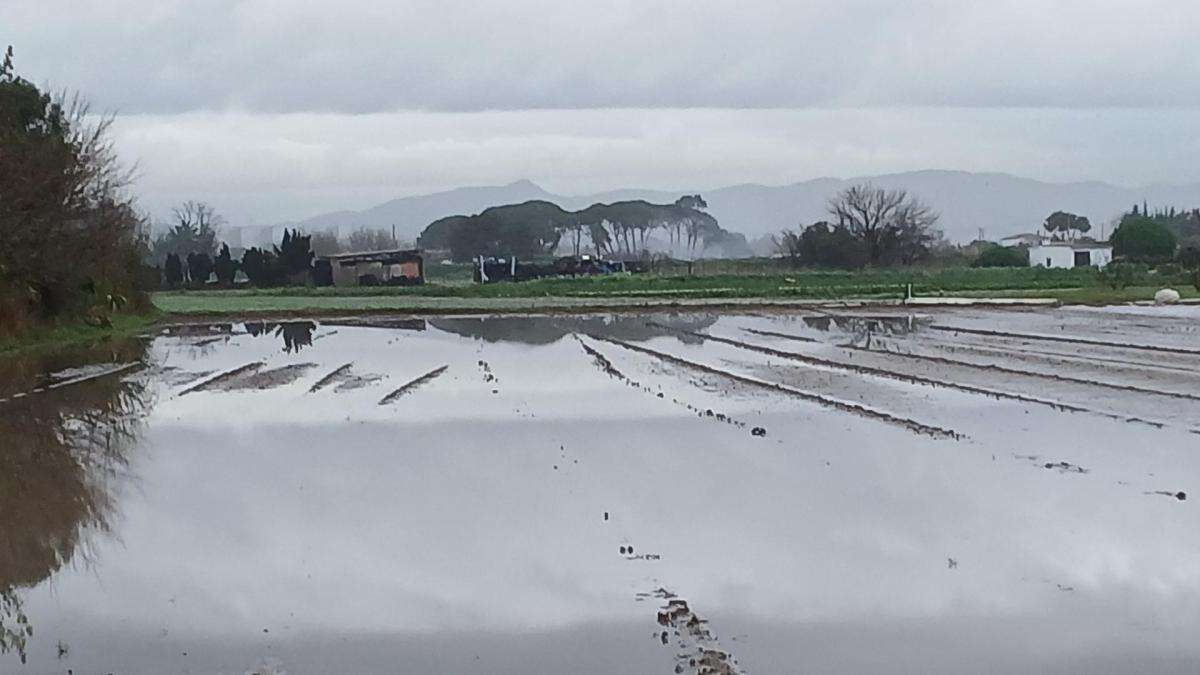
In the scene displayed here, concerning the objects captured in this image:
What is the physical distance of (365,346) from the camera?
111 ft

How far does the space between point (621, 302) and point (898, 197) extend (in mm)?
44054

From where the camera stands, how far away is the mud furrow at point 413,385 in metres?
21.3

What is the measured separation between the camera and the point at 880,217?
92.4 metres

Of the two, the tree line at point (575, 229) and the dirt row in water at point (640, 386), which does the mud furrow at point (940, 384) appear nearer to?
the dirt row in water at point (640, 386)

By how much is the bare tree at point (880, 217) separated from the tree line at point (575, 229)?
28287 millimetres

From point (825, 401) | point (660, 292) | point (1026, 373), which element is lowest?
point (660, 292)

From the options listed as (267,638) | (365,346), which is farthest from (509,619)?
(365,346)

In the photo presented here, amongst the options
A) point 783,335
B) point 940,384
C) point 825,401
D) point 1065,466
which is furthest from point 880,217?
point 1065,466

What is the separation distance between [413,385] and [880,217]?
71523 millimetres

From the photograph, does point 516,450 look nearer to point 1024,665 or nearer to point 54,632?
point 54,632

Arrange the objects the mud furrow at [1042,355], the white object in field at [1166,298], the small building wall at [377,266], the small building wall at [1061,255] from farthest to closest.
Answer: the small building wall at [1061,255] → the small building wall at [377,266] → the white object in field at [1166,298] → the mud furrow at [1042,355]

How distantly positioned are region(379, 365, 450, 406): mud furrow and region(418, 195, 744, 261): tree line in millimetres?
96817

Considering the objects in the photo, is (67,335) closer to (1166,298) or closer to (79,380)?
(79,380)

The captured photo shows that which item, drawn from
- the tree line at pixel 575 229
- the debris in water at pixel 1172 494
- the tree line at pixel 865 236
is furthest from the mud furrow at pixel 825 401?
the tree line at pixel 575 229
